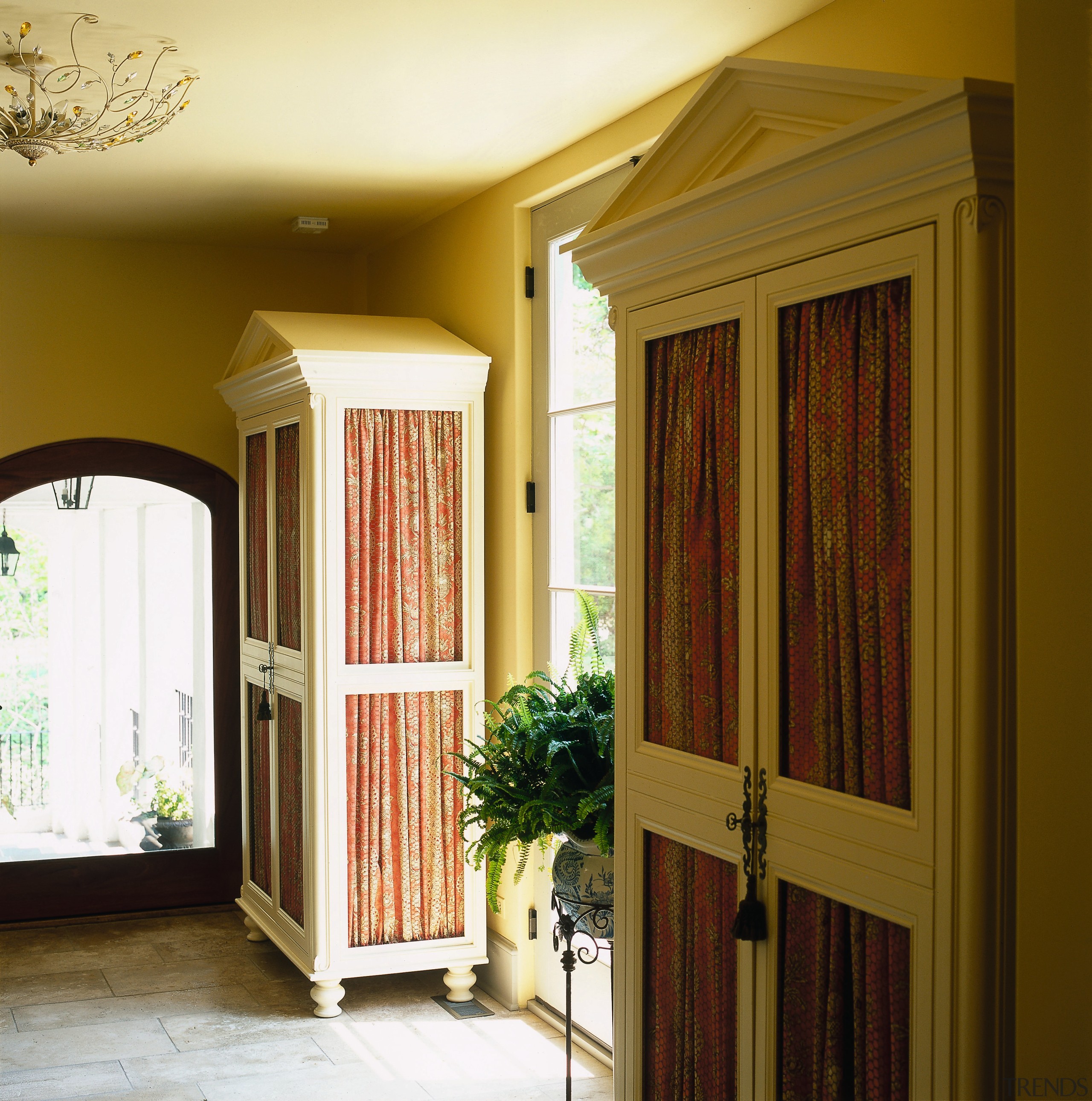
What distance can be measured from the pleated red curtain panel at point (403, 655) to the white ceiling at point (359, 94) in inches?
35.0

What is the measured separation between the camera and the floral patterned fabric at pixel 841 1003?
1.67 meters

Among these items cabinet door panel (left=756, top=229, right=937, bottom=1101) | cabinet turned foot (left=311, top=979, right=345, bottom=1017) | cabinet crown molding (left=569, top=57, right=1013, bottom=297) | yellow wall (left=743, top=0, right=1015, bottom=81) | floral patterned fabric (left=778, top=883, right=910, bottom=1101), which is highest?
yellow wall (left=743, top=0, right=1015, bottom=81)

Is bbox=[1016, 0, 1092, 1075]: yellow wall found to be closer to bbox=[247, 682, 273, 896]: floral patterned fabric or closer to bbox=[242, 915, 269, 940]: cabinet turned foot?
bbox=[247, 682, 273, 896]: floral patterned fabric

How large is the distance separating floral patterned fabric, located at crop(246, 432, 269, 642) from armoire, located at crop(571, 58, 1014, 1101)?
2364 mm

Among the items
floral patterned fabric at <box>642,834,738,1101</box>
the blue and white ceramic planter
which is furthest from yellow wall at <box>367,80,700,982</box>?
floral patterned fabric at <box>642,834,738,1101</box>

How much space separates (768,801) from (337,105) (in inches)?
95.5

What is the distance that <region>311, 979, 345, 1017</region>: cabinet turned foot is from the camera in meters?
3.94

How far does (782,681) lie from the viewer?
1.90 m

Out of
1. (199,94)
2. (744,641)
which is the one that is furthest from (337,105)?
(744,641)

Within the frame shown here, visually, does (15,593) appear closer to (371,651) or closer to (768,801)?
(371,651)

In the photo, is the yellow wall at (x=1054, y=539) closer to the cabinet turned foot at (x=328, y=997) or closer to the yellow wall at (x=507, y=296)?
the yellow wall at (x=507, y=296)

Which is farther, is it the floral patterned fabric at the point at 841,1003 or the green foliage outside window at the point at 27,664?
the green foliage outside window at the point at 27,664

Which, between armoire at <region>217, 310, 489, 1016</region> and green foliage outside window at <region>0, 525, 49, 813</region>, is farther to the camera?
green foliage outside window at <region>0, 525, 49, 813</region>

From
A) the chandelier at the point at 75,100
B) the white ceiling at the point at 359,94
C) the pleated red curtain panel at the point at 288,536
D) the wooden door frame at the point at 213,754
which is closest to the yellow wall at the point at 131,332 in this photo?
the wooden door frame at the point at 213,754
